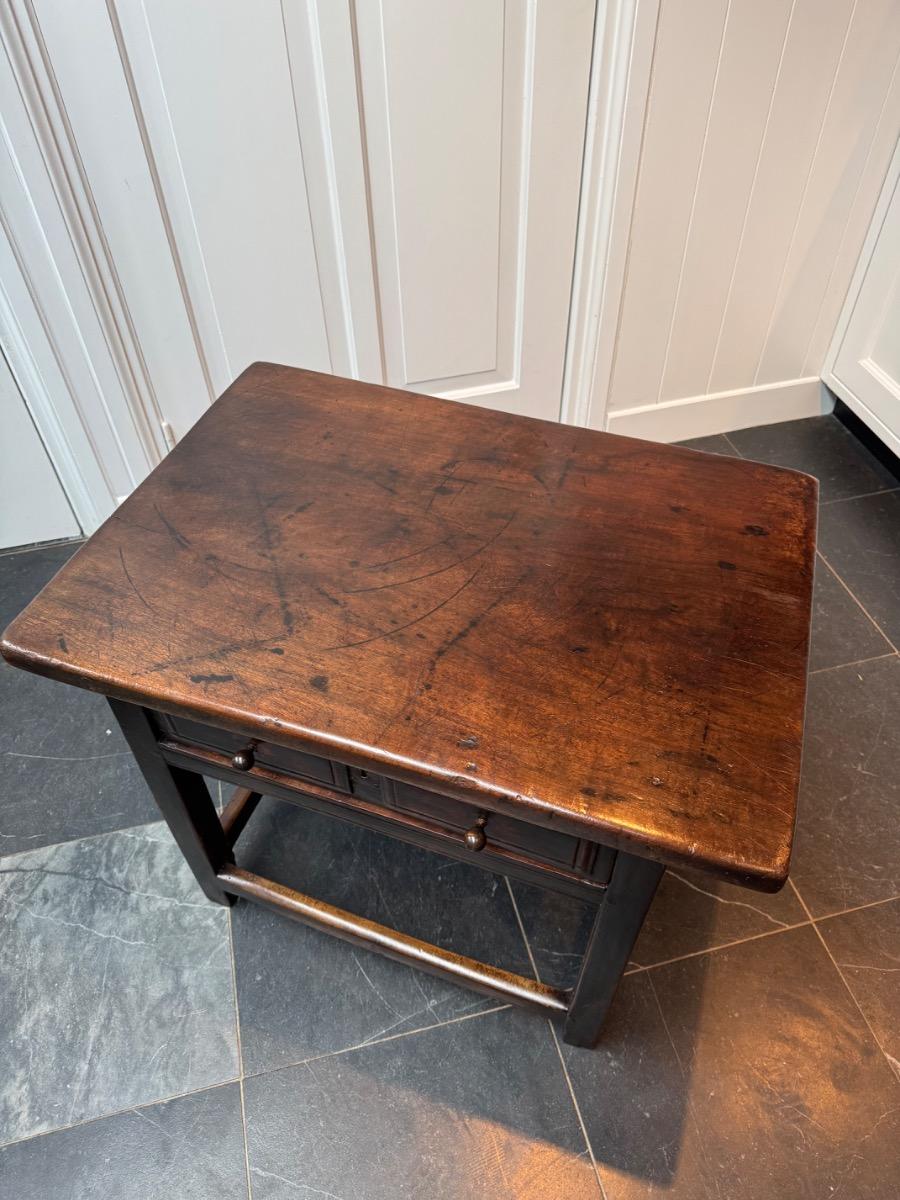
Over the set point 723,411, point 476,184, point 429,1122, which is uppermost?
point 476,184

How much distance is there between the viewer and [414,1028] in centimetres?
120

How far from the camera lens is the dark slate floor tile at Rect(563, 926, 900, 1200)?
1069 mm

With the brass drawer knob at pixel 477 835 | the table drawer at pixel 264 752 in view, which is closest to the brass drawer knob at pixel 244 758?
the table drawer at pixel 264 752

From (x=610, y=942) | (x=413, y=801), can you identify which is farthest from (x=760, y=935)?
(x=413, y=801)

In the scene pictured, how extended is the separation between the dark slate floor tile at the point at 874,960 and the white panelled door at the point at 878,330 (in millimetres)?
1105

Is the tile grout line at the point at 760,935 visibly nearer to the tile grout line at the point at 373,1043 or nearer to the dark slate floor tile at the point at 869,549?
the tile grout line at the point at 373,1043

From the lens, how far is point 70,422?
174 centimetres

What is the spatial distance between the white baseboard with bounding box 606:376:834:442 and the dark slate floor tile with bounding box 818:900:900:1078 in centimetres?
124

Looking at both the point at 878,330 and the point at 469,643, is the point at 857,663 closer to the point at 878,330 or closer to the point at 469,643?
the point at 878,330

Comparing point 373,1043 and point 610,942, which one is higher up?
point 610,942

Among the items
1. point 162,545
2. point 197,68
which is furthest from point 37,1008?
point 197,68

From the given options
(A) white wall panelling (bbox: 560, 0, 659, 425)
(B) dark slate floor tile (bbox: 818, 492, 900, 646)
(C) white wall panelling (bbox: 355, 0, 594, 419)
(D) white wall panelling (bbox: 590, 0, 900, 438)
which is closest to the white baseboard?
(D) white wall panelling (bbox: 590, 0, 900, 438)

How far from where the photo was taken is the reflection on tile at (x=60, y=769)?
1.44 metres

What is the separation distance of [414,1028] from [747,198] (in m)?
1.75
